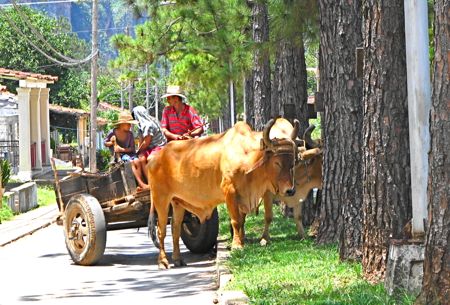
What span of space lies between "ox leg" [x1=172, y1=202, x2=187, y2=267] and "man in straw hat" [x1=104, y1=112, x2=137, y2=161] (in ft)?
7.34

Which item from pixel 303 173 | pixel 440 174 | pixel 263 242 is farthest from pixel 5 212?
pixel 440 174

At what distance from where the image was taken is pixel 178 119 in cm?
1617

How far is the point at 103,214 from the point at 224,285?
4.34 metres

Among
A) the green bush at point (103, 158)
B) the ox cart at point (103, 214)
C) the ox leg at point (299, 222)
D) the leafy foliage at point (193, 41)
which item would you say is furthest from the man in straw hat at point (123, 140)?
the green bush at point (103, 158)

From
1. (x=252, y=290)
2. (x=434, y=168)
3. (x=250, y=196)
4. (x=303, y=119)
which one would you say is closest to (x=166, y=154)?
(x=250, y=196)

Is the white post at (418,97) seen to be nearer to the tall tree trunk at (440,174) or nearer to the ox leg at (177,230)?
the tall tree trunk at (440,174)

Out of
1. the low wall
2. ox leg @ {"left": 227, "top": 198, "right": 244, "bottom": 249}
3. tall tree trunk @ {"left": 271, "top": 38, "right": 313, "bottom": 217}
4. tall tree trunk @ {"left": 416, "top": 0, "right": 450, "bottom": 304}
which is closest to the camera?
tall tree trunk @ {"left": 416, "top": 0, "right": 450, "bottom": 304}

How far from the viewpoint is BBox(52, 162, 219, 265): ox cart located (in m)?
14.7

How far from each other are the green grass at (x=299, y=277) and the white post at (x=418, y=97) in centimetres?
77

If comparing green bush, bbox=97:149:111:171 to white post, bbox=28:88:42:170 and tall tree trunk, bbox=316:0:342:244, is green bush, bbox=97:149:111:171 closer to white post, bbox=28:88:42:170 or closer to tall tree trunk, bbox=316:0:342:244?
white post, bbox=28:88:42:170

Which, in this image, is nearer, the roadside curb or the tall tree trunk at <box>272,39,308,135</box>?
the roadside curb

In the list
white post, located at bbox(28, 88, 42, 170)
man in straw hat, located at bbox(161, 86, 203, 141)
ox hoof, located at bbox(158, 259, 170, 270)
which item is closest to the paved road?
ox hoof, located at bbox(158, 259, 170, 270)

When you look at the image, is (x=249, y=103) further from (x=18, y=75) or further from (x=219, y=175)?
(x=219, y=175)

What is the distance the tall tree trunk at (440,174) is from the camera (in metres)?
7.17
